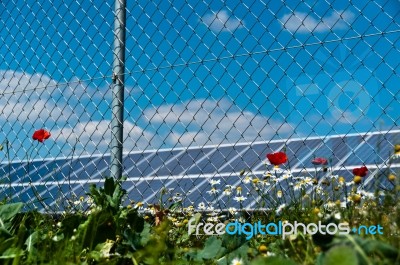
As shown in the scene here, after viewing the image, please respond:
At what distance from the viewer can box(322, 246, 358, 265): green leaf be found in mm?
1044

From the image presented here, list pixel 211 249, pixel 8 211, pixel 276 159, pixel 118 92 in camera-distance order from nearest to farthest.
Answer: pixel 211 249
pixel 8 211
pixel 276 159
pixel 118 92

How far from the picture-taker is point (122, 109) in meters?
3.99

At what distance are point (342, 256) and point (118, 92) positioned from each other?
10.1 ft

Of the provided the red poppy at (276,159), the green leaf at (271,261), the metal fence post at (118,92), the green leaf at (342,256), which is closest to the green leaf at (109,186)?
the red poppy at (276,159)

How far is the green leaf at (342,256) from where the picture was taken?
1.04 m

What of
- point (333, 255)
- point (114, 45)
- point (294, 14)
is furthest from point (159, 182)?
point (333, 255)

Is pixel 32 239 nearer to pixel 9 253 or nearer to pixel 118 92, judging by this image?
pixel 9 253

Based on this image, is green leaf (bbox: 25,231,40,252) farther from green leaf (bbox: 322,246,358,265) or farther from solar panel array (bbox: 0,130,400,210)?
solar panel array (bbox: 0,130,400,210)

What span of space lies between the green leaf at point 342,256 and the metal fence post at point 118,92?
2.95 metres

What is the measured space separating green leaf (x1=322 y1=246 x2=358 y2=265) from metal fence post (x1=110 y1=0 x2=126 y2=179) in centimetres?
295

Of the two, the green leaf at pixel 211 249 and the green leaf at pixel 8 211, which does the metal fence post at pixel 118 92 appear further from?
the green leaf at pixel 211 249

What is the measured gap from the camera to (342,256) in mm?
1054

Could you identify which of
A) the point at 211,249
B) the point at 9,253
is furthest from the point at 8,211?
the point at 211,249

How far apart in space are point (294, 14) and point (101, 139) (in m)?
1.59
